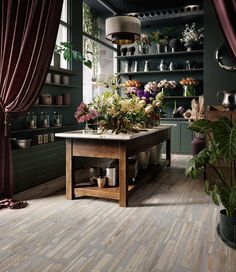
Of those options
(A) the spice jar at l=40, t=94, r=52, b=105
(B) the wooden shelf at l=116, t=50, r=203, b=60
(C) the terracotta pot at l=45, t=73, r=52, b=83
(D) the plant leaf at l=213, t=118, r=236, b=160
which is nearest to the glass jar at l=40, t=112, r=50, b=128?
(A) the spice jar at l=40, t=94, r=52, b=105

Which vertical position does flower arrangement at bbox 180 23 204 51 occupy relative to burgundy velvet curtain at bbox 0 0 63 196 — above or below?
above

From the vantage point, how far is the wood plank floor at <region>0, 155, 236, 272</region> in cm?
230

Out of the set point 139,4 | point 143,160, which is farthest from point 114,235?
point 139,4

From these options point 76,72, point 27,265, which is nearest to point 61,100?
point 76,72

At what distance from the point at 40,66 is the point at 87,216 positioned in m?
1.80

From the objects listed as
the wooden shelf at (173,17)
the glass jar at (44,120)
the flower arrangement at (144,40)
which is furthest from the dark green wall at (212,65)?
the flower arrangement at (144,40)

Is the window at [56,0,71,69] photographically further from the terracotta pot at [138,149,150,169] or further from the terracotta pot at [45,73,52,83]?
the terracotta pot at [138,149,150,169]

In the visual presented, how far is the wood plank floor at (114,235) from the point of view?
230cm

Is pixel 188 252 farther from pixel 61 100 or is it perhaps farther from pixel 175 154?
pixel 175 154

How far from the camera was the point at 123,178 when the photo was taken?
3.62 meters

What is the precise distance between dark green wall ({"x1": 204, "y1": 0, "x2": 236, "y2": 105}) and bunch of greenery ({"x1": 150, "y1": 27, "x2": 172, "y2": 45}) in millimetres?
3022

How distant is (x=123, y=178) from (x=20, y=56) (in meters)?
1.84

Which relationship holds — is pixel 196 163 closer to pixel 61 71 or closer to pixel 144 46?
pixel 61 71

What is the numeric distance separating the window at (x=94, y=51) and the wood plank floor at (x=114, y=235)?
3.47m
